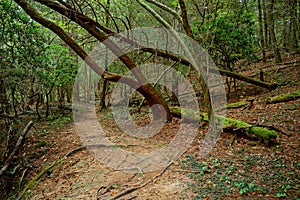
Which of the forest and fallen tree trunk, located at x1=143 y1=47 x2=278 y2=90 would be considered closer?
the forest

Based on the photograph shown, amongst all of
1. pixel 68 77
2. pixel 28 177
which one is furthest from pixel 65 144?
pixel 68 77

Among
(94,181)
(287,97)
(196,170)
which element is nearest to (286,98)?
(287,97)

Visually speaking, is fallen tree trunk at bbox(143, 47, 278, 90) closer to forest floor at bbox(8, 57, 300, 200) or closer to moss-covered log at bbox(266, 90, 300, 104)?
moss-covered log at bbox(266, 90, 300, 104)

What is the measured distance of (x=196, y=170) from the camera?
471 cm

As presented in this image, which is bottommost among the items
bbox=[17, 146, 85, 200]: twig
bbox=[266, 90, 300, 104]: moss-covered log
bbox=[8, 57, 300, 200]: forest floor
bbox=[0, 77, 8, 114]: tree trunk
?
bbox=[17, 146, 85, 200]: twig

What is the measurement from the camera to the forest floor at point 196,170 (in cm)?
394

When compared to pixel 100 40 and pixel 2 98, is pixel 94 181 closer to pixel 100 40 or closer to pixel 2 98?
pixel 100 40

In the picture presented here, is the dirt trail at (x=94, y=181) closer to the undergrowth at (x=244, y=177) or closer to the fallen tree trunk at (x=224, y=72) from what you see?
the undergrowth at (x=244, y=177)

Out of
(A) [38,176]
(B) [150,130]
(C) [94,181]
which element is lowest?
(A) [38,176]

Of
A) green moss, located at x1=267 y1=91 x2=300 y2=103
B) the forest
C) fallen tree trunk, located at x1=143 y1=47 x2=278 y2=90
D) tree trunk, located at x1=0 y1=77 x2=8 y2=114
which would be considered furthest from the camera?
fallen tree trunk, located at x1=143 y1=47 x2=278 y2=90

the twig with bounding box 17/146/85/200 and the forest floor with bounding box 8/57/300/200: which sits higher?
the forest floor with bounding box 8/57/300/200

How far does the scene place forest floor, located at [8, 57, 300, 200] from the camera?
3.94 metres

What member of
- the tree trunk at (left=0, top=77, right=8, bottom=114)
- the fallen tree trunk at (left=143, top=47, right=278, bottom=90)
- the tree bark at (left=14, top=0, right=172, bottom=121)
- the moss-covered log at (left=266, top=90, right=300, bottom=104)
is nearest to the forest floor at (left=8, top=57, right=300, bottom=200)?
the moss-covered log at (left=266, top=90, right=300, bottom=104)

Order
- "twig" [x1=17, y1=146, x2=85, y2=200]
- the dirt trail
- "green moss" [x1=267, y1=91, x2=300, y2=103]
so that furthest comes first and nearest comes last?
"green moss" [x1=267, y1=91, x2=300, y2=103] → "twig" [x1=17, y1=146, x2=85, y2=200] → the dirt trail
